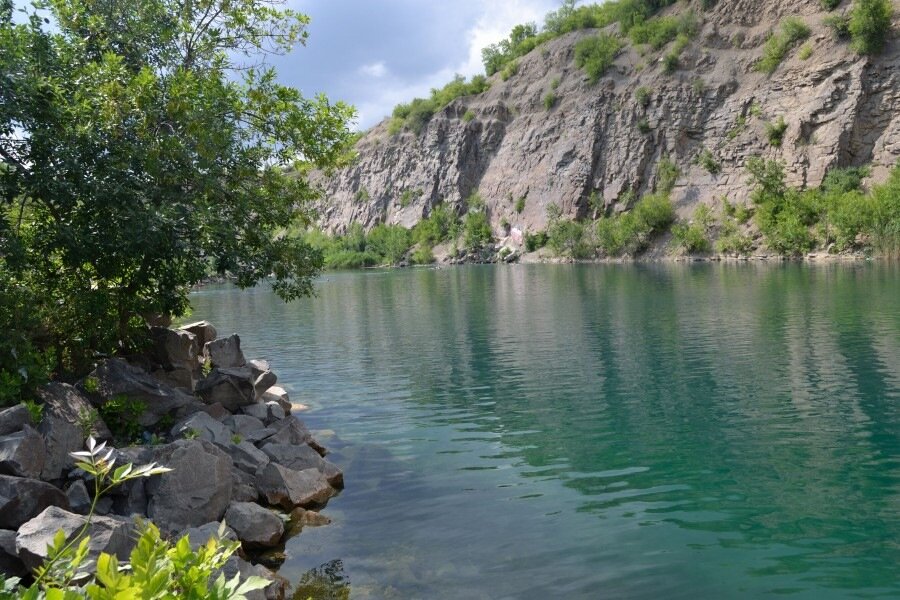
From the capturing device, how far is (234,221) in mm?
15227

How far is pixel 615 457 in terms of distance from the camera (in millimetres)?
13336

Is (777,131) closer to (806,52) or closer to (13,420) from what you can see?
(806,52)

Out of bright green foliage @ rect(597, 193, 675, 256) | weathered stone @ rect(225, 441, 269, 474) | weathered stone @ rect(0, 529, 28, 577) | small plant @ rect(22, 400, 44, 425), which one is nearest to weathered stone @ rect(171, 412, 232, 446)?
weathered stone @ rect(225, 441, 269, 474)

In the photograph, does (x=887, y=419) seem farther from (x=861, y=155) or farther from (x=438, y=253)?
(x=438, y=253)

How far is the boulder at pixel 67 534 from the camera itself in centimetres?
719

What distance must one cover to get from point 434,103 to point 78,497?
145 m

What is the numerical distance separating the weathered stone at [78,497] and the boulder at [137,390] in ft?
9.60

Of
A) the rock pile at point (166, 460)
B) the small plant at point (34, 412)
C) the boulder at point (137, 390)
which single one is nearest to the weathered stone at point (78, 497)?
the rock pile at point (166, 460)

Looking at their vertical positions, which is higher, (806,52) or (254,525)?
(806,52)

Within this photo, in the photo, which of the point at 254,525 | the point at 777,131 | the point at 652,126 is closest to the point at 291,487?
the point at 254,525

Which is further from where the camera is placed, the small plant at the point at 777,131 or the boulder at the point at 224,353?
the small plant at the point at 777,131

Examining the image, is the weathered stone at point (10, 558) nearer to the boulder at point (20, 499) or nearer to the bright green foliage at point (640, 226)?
the boulder at point (20, 499)

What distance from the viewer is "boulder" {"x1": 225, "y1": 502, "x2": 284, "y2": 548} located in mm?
9969

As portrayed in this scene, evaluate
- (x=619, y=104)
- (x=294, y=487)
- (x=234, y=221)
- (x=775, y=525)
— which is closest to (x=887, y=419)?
(x=775, y=525)
